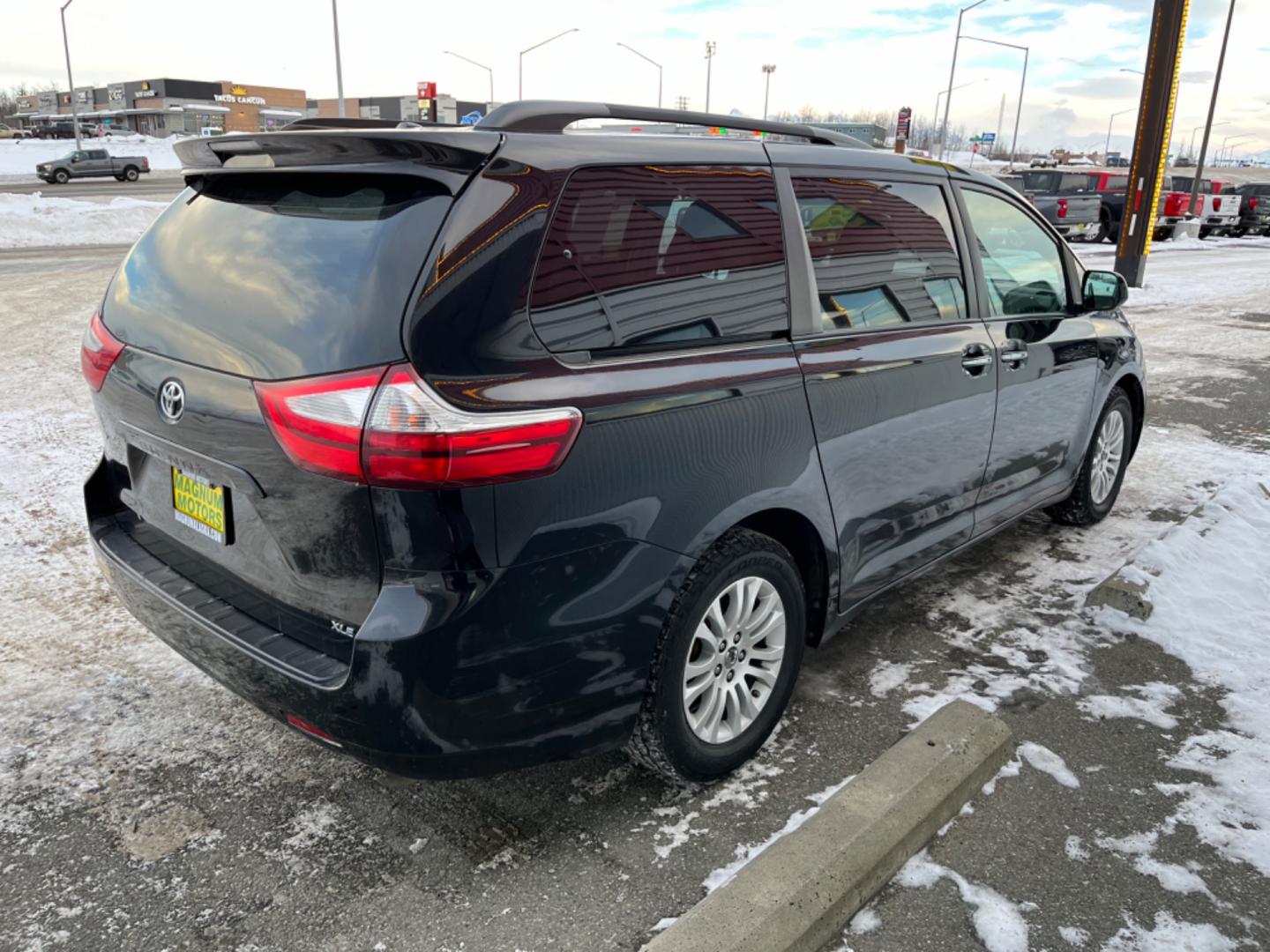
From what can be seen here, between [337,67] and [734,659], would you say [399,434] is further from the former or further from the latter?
[337,67]

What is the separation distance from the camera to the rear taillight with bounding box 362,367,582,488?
200 cm

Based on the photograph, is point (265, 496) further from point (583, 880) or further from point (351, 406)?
point (583, 880)

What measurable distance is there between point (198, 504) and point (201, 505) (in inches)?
0.6

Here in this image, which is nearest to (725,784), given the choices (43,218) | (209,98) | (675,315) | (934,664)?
(934,664)

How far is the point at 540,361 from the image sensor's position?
7.15ft

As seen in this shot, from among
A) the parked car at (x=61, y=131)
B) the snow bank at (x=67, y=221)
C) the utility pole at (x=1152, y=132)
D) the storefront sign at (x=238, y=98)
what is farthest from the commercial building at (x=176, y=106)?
the utility pole at (x=1152, y=132)

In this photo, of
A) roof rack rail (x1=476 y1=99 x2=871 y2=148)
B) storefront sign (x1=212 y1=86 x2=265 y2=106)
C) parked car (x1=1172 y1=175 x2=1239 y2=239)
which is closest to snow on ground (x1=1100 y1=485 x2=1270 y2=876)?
roof rack rail (x1=476 y1=99 x2=871 y2=148)

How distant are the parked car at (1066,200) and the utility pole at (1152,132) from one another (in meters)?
7.42

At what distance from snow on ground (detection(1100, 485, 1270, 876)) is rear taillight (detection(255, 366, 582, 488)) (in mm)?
2142

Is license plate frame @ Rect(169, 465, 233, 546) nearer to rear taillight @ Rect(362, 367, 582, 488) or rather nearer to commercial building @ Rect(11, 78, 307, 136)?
rear taillight @ Rect(362, 367, 582, 488)

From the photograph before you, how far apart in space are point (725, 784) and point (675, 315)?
1.38 meters

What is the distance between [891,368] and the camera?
314 cm

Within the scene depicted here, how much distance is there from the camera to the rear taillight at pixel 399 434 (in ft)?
6.59

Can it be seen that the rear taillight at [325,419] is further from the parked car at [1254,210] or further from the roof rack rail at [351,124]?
the parked car at [1254,210]
